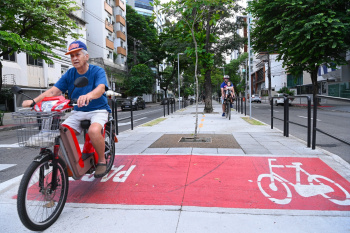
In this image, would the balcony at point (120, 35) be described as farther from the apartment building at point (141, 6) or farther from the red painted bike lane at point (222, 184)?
the red painted bike lane at point (222, 184)

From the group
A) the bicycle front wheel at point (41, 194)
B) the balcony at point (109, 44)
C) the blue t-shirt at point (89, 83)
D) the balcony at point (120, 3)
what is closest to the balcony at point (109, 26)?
the balcony at point (109, 44)

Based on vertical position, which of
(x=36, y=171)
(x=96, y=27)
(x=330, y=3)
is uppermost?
(x=96, y=27)

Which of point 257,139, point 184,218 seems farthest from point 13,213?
point 257,139

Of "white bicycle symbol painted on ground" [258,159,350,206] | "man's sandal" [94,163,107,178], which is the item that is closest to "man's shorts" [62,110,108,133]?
"man's sandal" [94,163,107,178]

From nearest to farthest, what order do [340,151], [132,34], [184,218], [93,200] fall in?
[184,218] < [93,200] < [340,151] < [132,34]

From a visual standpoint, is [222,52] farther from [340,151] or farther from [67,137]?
Answer: [67,137]

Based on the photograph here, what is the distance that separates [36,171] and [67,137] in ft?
1.57

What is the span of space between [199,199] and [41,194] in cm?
169

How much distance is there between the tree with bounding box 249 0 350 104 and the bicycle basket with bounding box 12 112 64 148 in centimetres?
1910

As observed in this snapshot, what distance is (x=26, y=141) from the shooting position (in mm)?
2488

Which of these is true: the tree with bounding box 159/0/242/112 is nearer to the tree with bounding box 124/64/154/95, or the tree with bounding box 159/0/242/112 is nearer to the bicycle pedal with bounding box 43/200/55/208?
the bicycle pedal with bounding box 43/200/55/208

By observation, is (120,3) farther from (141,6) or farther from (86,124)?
(86,124)

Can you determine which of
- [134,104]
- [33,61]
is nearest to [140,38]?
[134,104]

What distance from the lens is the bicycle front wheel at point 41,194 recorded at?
2328 mm
